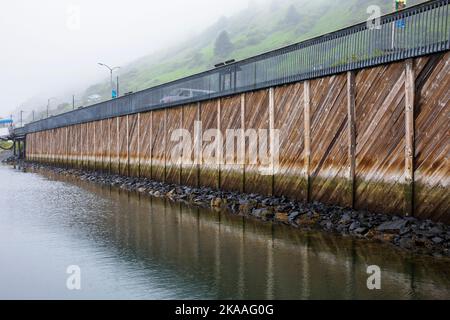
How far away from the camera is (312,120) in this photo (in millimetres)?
14773

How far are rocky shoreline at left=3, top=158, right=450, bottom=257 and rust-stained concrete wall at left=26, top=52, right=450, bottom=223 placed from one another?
359 millimetres

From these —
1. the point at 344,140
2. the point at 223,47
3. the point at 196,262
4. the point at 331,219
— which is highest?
the point at 223,47

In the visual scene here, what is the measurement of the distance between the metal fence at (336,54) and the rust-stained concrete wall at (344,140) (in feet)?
0.97

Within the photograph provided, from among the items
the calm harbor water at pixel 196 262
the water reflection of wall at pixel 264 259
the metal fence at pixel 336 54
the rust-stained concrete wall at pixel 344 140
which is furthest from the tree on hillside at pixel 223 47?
the water reflection of wall at pixel 264 259

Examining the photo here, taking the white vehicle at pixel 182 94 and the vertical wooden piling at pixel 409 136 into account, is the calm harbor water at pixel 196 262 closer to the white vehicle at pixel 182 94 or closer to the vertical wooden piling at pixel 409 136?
the vertical wooden piling at pixel 409 136

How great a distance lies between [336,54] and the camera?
14062mm

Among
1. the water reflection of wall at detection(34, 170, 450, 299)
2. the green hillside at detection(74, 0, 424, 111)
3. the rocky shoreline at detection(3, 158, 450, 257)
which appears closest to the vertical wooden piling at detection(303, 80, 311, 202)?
the rocky shoreline at detection(3, 158, 450, 257)

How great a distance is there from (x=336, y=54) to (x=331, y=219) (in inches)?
203

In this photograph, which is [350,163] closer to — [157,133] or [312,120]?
[312,120]

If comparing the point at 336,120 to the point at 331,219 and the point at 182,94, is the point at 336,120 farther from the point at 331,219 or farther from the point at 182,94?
the point at 182,94

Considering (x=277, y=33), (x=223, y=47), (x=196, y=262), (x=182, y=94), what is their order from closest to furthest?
1. (x=196, y=262)
2. (x=182, y=94)
3. (x=223, y=47)
4. (x=277, y=33)

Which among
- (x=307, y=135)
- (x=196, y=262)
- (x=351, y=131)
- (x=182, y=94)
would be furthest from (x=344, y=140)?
(x=182, y=94)

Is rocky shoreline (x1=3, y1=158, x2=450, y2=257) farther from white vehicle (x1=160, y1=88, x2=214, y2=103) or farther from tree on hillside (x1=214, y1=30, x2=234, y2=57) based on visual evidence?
tree on hillside (x1=214, y1=30, x2=234, y2=57)

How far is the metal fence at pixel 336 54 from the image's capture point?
36.5 feet
